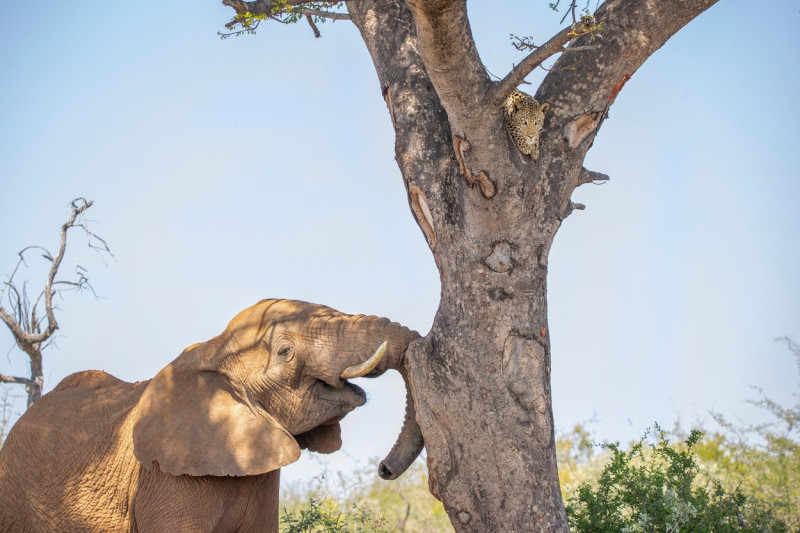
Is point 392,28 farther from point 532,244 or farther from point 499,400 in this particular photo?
point 499,400

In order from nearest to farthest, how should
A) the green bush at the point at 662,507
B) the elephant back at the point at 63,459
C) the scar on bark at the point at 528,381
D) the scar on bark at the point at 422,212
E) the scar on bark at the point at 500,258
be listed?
the scar on bark at the point at 528,381 < the scar on bark at the point at 500,258 < the scar on bark at the point at 422,212 < the elephant back at the point at 63,459 < the green bush at the point at 662,507

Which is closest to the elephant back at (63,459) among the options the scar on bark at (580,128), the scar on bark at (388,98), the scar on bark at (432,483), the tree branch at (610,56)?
the scar on bark at (432,483)

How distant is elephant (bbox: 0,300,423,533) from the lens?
5.97 m

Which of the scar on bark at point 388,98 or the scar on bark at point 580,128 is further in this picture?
the scar on bark at point 388,98

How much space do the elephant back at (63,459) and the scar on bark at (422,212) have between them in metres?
2.42

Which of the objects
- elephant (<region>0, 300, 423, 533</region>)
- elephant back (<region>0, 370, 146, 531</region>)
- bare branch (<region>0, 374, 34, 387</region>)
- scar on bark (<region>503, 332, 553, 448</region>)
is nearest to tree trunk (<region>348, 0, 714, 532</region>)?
scar on bark (<region>503, 332, 553, 448</region>)

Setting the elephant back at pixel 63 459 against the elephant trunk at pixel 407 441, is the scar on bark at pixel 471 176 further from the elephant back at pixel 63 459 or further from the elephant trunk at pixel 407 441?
the elephant back at pixel 63 459

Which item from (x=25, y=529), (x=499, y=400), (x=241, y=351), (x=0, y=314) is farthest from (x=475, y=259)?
(x=0, y=314)

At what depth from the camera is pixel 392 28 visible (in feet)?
22.3

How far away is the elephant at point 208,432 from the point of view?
597cm

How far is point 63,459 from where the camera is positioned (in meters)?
6.54

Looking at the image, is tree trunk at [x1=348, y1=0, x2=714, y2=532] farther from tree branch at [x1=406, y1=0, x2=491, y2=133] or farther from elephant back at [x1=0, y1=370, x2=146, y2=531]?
elephant back at [x1=0, y1=370, x2=146, y2=531]

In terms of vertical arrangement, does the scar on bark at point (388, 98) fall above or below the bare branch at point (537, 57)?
above

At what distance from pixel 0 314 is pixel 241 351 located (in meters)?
3.63
